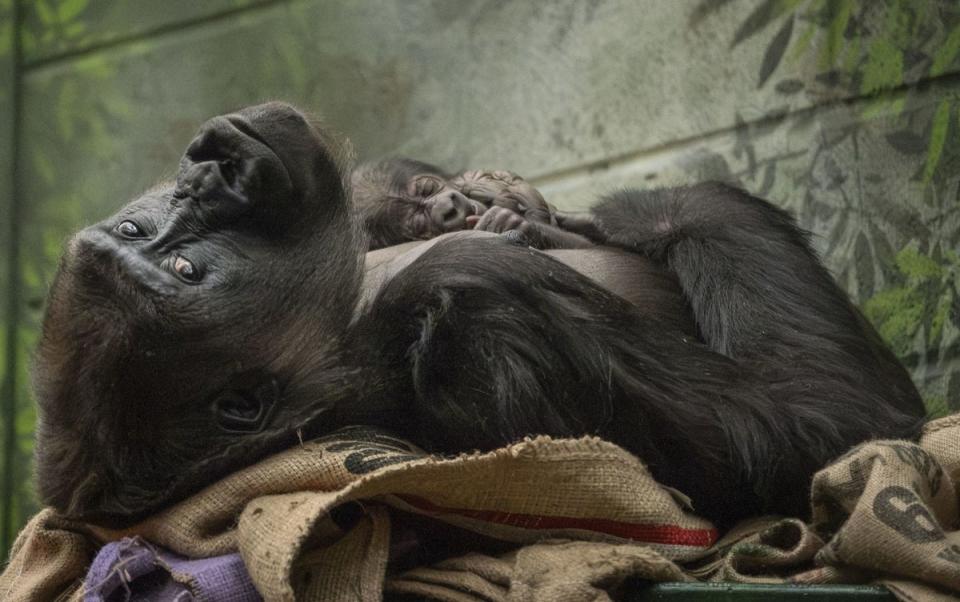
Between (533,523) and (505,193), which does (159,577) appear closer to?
(533,523)

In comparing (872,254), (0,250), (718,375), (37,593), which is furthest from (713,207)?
(0,250)

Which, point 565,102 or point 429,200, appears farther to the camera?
point 565,102

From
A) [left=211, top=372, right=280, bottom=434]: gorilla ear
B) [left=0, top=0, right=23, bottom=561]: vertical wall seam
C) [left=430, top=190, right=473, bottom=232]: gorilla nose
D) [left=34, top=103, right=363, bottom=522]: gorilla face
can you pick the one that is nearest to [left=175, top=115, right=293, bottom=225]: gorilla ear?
[left=34, top=103, right=363, bottom=522]: gorilla face

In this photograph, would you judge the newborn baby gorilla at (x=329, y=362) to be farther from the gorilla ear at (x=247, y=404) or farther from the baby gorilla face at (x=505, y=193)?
the baby gorilla face at (x=505, y=193)

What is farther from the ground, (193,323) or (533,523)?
(193,323)

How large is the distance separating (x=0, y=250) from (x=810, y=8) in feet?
9.18

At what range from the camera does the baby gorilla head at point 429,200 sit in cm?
236

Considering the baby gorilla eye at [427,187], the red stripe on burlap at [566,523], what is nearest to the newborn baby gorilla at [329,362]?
the red stripe on burlap at [566,523]

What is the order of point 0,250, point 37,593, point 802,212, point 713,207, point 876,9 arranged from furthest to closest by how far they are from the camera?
point 0,250, point 802,212, point 876,9, point 713,207, point 37,593

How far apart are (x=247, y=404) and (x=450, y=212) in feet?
2.19

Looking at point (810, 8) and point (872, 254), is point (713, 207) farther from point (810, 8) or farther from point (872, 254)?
point (810, 8)

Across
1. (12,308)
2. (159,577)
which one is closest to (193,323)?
(159,577)

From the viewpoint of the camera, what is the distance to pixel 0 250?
14.7 feet

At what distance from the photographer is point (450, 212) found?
7.73 ft
